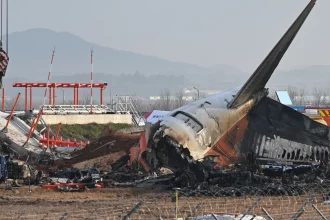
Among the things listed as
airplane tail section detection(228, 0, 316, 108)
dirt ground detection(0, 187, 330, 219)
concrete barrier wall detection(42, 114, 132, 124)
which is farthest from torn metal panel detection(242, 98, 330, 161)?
concrete barrier wall detection(42, 114, 132, 124)

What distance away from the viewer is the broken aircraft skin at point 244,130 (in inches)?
1212

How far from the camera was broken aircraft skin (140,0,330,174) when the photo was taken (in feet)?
101

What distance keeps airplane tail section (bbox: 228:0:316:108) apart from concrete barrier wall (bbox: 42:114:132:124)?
1616 inches

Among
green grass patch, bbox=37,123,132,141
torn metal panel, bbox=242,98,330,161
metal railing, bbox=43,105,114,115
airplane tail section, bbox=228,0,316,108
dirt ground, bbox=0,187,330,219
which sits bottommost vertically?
green grass patch, bbox=37,123,132,141

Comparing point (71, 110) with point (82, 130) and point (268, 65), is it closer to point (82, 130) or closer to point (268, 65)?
point (82, 130)

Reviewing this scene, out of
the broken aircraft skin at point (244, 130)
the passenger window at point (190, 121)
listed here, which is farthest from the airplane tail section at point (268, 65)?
the passenger window at point (190, 121)

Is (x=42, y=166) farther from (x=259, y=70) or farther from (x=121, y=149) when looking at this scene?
(x=259, y=70)

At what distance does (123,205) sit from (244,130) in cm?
A: 1074

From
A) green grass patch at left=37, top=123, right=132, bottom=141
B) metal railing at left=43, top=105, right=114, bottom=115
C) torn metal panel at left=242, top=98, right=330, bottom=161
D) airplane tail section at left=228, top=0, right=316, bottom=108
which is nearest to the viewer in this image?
airplane tail section at left=228, top=0, right=316, bottom=108

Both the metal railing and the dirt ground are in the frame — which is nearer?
the dirt ground

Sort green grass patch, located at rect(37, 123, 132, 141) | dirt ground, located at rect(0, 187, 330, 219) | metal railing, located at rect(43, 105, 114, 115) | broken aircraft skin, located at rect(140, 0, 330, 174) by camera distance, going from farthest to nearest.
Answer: metal railing, located at rect(43, 105, 114, 115), green grass patch, located at rect(37, 123, 132, 141), broken aircraft skin, located at rect(140, 0, 330, 174), dirt ground, located at rect(0, 187, 330, 219)

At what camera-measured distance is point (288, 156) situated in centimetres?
3216

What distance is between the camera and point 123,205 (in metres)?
22.3

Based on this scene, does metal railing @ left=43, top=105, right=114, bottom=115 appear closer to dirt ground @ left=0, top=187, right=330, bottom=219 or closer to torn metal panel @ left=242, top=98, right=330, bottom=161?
torn metal panel @ left=242, top=98, right=330, bottom=161
